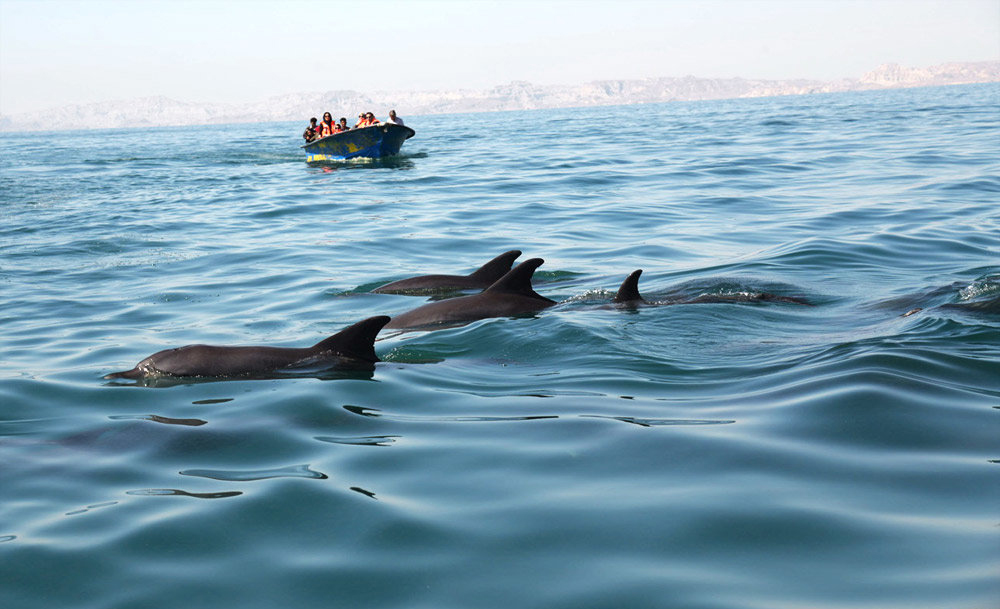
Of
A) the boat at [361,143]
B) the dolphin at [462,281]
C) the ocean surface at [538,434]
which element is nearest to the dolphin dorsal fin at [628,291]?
the ocean surface at [538,434]

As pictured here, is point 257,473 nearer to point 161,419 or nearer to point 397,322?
point 161,419

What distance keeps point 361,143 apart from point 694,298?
90.6 ft

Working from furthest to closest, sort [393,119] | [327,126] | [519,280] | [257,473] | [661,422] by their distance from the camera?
[327,126] → [393,119] → [519,280] → [661,422] → [257,473]

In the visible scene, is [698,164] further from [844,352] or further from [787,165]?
[844,352]

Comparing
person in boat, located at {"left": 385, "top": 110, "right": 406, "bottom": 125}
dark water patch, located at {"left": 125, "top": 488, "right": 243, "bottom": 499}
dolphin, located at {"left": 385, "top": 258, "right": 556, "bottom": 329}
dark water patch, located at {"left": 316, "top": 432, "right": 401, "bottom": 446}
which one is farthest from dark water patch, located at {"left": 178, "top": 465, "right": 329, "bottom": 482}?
person in boat, located at {"left": 385, "top": 110, "right": 406, "bottom": 125}

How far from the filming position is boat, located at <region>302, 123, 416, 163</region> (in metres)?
35.6

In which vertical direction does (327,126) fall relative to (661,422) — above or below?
above

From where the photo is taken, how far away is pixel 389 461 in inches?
230

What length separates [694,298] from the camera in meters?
10.4

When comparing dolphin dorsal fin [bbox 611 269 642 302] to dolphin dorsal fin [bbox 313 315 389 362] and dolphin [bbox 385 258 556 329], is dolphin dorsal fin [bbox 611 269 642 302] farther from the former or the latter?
dolphin dorsal fin [bbox 313 315 389 362]

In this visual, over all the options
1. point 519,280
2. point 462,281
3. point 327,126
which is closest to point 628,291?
point 519,280

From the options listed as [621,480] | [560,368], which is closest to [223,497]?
[621,480]

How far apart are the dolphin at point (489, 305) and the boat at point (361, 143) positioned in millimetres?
25797

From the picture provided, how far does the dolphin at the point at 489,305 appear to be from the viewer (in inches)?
390
